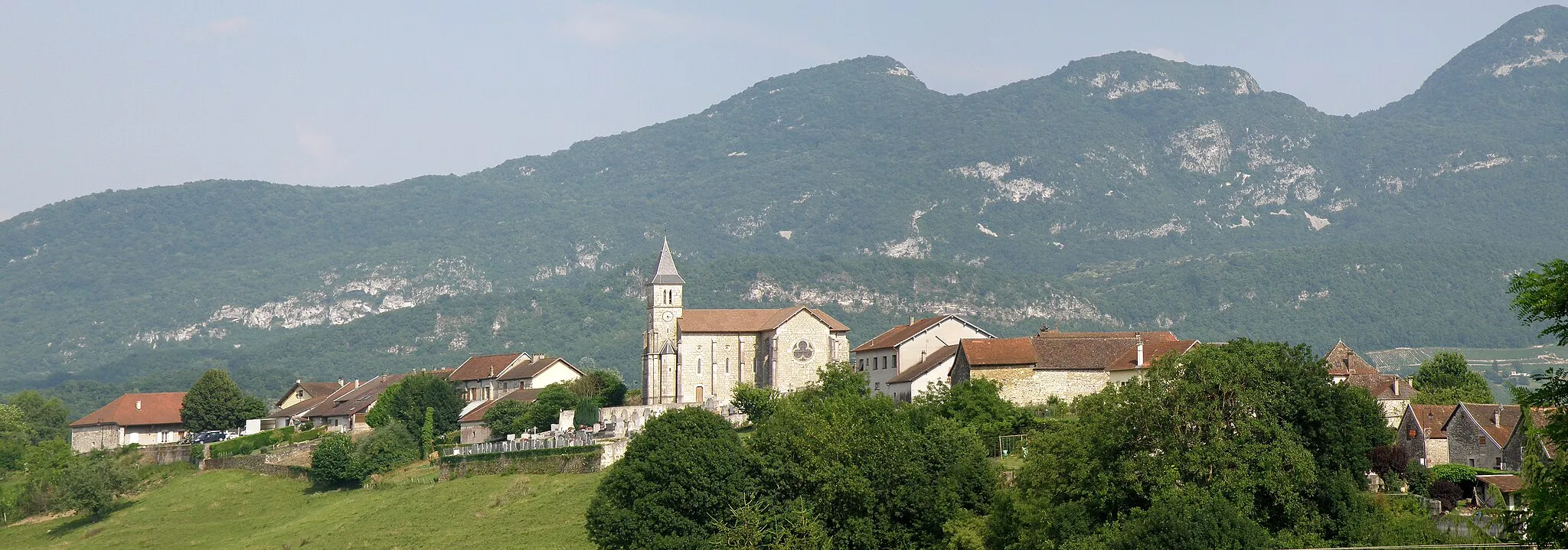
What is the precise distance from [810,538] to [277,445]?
5578 centimetres

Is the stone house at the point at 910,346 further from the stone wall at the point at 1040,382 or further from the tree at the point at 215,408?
the tree at the point at 215,408

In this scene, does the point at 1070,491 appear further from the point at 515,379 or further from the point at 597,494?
the point at 515,379

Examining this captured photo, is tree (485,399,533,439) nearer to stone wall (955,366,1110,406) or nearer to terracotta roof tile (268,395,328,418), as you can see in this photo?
terracotta roof tile (268,395,328,418)

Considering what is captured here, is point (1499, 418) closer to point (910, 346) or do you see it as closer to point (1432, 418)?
point (1432, 418)

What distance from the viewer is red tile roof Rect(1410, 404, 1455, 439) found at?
5581 cm

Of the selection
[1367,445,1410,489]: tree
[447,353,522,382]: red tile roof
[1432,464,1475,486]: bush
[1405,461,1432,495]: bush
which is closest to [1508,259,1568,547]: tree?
[1367,445,1410,489]: tree

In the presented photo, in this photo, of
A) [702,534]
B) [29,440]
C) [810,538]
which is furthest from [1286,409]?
[29,440]

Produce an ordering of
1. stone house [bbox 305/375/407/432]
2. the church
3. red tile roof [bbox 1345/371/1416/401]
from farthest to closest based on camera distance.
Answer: stone house [bbox 305/375/407/432] < the church < red tile roof [bbox 1345/371/1416/401]

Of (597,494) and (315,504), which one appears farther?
(315,504)

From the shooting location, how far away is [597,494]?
5241 cm

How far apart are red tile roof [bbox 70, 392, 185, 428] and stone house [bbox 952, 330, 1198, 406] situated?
63.0 metres

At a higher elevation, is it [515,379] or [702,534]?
[515,379]

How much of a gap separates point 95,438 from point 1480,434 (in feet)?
293

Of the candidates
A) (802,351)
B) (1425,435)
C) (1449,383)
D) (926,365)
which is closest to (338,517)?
(926,365)
